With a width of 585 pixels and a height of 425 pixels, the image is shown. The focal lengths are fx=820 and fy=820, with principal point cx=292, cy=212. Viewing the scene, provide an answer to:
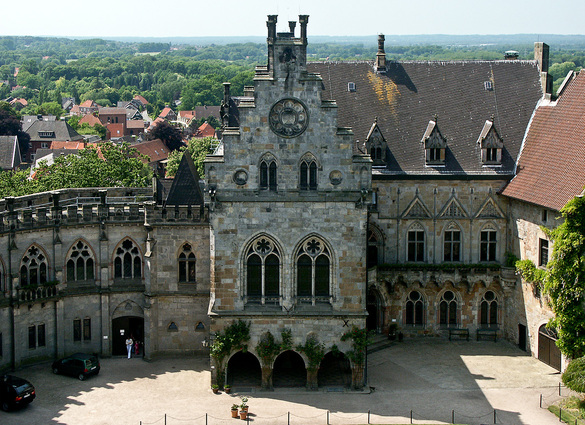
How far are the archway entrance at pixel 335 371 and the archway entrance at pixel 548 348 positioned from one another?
43.1ft

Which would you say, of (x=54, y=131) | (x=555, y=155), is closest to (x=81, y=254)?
(x=555, y=155)

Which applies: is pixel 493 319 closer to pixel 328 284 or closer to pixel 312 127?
pixel 328 284

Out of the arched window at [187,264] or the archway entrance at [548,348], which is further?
the arched window at [187,264]

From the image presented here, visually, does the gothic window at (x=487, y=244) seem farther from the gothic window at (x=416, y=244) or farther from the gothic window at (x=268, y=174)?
the gothic window at (x=268, y=174)

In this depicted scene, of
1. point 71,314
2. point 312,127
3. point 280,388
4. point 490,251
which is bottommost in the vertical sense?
point 280,388

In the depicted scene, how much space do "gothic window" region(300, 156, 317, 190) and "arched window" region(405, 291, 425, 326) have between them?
590 inches

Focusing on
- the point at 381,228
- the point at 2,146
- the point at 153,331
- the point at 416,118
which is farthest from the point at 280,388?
the point at 2,146

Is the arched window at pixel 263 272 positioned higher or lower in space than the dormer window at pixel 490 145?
lower

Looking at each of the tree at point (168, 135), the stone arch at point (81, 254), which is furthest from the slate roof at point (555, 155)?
the tree at point (168, 135)

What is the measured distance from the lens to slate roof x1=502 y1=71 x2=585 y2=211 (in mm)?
51281

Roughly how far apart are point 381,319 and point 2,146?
109m

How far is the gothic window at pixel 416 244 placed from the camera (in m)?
59.0

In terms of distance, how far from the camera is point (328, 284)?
4938 centimetres

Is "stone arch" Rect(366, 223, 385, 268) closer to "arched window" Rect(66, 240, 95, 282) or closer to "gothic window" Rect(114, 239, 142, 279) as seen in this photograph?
"gothic window" Rect(114, 239, 142, 279)
